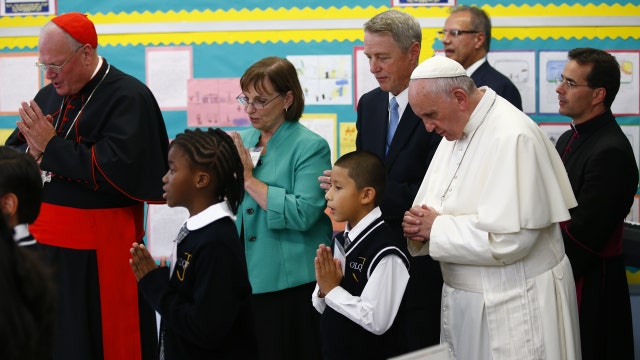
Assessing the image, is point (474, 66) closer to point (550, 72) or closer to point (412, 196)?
point (550, 72)

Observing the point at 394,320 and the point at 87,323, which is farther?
the point at 87,323

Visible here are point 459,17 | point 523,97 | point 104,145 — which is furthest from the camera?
point 523,97

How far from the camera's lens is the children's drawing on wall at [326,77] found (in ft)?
17.5

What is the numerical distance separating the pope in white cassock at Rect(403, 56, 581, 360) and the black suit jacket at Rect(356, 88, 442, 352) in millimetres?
329

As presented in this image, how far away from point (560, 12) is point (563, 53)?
261 mm

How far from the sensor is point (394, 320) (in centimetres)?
314

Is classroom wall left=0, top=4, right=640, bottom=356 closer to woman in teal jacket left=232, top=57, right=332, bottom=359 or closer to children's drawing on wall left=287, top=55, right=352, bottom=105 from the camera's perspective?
children's drawing on wall left=287, top=55, right=352, bottom=105

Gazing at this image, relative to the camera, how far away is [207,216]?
9.21 feet

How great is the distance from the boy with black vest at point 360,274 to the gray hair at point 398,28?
2.78 ft

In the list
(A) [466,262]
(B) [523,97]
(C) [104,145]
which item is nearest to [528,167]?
(A) [466,262]

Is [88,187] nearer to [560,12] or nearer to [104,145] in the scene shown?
[104,145]

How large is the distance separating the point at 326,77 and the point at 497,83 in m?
1.21

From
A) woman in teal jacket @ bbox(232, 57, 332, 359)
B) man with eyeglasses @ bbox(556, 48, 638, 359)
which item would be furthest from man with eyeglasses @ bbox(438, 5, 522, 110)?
woman in teal jacket @ bbox(232, 57, 332, 359)

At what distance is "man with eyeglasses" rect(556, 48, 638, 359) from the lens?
4.03 metres
